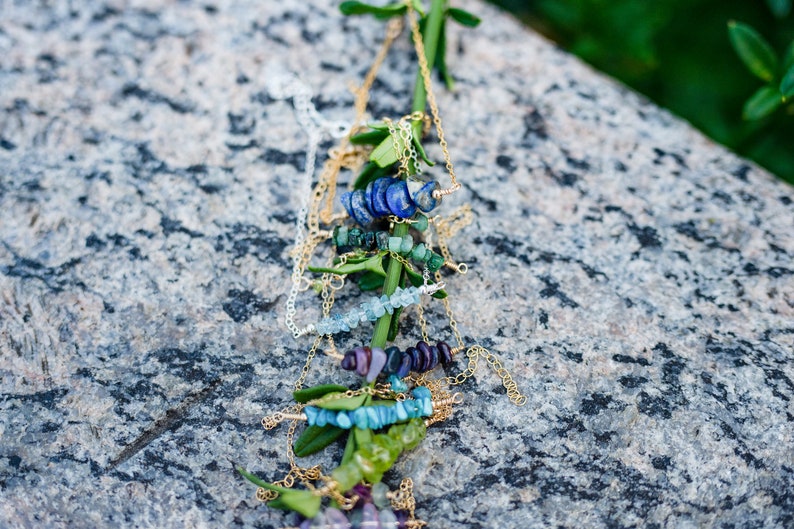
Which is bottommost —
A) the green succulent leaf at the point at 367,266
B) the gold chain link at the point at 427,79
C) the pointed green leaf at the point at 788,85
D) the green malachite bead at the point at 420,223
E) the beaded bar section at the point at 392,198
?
the green succulent leaf at the point at 367,266

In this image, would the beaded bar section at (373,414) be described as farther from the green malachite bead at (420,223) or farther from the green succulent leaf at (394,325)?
the green malachite bead at (420,223)

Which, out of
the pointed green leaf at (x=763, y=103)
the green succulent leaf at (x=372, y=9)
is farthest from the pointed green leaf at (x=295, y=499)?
the pointed green leaf at (x=763, y=103)

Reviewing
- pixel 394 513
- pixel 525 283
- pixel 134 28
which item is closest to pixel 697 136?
pixel 525 283

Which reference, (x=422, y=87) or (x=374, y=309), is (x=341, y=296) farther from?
(x=422, y=87)

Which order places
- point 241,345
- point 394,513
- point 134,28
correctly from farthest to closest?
point 134,28
point 241,345
point 394,513

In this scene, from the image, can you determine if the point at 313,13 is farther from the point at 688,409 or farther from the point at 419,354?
the point at 688,409

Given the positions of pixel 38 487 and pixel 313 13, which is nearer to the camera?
pixel 38 487

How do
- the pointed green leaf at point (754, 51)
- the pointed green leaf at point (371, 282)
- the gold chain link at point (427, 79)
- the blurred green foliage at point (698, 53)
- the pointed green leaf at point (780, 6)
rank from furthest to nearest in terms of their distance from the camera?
the blurred green foliage at point (698, 53)
the pointed green leaf at point (780, 6)
the pointed green leaf at point (754, 51)
the gold chain link at point (427, 79)
the pointed green leaf at point (371, 282)

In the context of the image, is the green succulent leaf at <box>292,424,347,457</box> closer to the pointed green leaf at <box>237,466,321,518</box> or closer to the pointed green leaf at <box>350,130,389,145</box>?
the pointed green leaf at <box>237,466,321,518</box>
